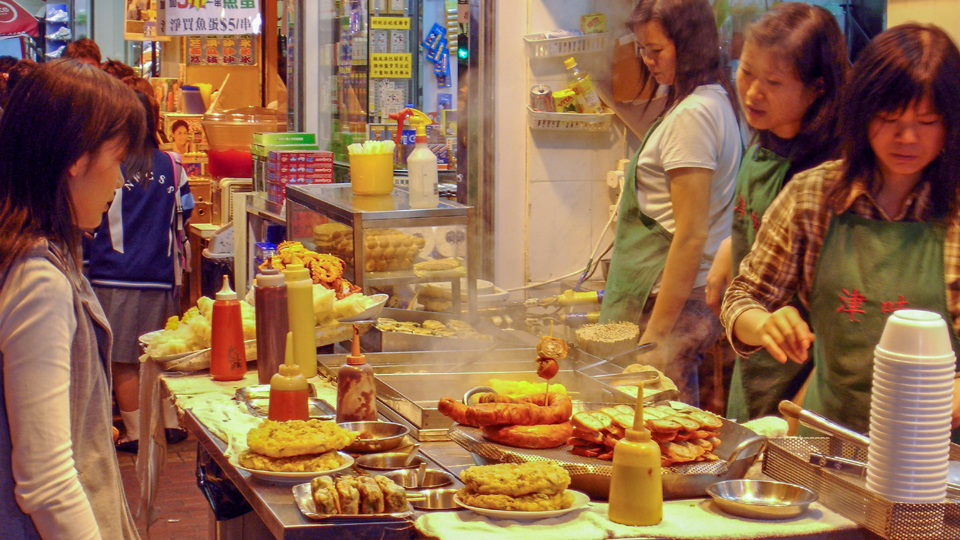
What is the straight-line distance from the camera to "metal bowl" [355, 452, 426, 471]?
2090 millimetres

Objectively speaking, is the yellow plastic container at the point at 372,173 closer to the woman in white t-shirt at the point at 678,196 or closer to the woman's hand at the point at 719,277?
the woman in white t-shirt at the point at 678,196

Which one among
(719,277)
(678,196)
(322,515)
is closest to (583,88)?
(678,196)

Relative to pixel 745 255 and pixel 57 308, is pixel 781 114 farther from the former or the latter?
pixel 57 308

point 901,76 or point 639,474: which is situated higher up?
point 901,76

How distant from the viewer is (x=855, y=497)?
1.76 m

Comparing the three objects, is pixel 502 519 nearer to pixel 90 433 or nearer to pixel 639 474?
pixel 639 474

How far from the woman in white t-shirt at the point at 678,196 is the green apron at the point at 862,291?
1.02m

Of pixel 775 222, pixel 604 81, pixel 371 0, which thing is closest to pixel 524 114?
pixel 604 81

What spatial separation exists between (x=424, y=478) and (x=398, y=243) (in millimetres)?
2275

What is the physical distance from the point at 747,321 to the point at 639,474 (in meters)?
0.78

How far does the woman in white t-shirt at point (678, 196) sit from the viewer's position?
130 inches

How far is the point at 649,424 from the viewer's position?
1969 mm

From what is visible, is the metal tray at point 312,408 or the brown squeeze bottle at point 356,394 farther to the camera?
the metal tray at point 312,408

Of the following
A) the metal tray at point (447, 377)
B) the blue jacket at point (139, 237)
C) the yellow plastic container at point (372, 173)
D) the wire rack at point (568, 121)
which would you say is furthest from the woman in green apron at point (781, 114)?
the blue jacket at point (139, 237)
